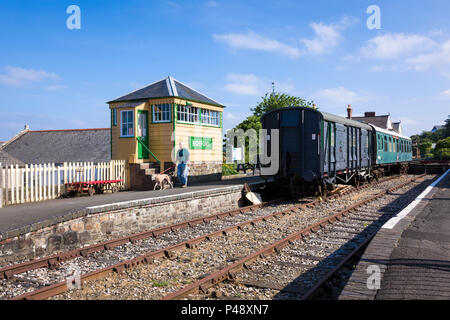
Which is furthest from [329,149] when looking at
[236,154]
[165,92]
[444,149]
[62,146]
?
[444,149]

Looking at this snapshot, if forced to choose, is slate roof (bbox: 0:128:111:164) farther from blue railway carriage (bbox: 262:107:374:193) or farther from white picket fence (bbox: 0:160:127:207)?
blue railway carriage (bbox: 262:107:374:193)

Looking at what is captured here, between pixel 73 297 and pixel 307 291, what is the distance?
10.4ft

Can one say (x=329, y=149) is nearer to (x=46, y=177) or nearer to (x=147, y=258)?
(x=147, y=258)

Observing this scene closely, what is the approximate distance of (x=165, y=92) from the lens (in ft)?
53.0

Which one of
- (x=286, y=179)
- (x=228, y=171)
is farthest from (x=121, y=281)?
(x=228, y=171)

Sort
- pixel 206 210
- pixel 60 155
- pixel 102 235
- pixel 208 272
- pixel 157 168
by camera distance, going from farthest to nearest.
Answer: pixel 60 155, pixel 157 168, pixel 206 210, pixel 102 235, pixel 208 272

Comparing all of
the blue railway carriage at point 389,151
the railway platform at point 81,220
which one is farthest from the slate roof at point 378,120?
the railway platform at point 81,220

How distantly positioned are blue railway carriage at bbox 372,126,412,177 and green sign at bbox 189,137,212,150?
9167 millimetres

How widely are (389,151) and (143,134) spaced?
16156 millimetres

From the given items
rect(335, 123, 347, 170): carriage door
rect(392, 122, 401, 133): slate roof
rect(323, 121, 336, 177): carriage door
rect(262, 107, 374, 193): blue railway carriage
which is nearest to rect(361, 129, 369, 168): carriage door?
rect(262, 107, 374, 193): blue railway carriage

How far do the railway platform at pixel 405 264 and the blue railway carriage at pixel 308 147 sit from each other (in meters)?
4.83

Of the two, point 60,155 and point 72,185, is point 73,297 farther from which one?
point 60,155

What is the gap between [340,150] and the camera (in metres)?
14.5

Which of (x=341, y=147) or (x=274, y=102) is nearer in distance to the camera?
(x=341, y=147)
